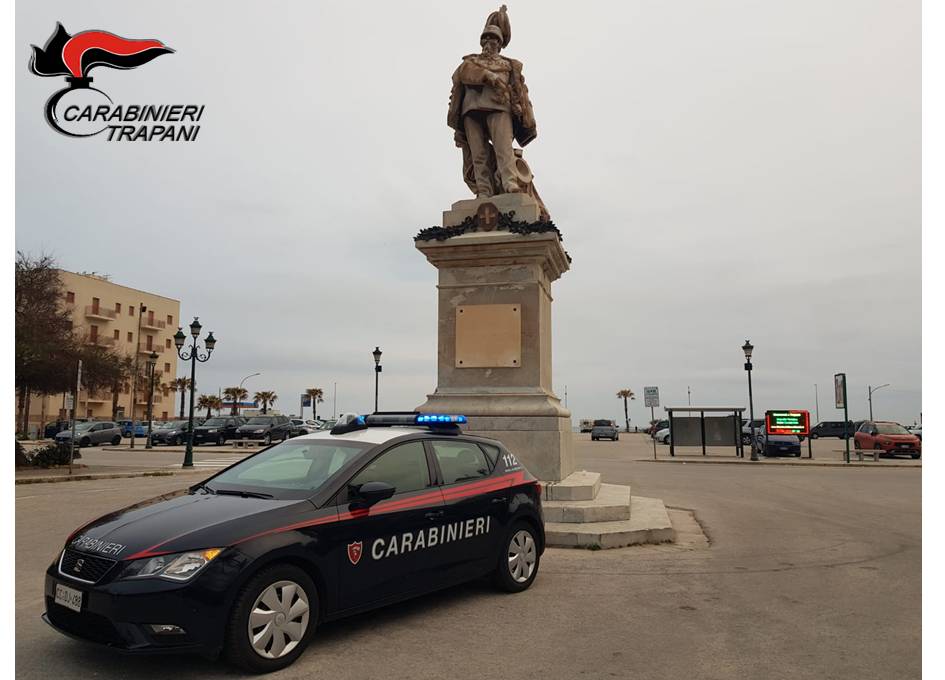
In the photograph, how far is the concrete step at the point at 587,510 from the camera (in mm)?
8773

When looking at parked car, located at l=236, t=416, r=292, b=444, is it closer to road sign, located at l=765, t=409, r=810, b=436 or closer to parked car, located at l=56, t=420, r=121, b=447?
parked car, located at l=56, t=420, r=121, b=447

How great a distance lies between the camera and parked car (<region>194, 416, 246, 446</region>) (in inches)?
1553

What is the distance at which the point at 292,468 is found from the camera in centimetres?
546

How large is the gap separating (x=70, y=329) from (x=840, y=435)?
203 ft

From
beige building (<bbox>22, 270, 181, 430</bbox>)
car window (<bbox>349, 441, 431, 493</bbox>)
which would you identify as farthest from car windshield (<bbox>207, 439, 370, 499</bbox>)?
beige building (<bbox>22, 270, 181, 430</bbox>)

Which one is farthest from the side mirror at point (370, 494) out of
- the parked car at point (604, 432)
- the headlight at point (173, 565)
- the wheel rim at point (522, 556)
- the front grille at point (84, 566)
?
the parked car at point (604, 432)

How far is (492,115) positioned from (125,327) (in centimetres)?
8284

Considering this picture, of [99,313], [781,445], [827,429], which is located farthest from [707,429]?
[99,313]

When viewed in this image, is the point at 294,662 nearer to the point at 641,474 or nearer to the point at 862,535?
the point at 862,535

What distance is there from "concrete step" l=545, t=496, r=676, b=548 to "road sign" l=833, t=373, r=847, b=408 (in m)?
24.3

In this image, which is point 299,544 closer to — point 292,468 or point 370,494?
point 370,494

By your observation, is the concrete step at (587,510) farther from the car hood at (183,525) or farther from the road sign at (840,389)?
the road sign at (840,389)

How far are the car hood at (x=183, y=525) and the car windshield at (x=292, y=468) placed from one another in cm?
28

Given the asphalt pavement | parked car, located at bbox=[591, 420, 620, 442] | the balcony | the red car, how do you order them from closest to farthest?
the asphalt pavement → the red car → parked car, located at bbox=[591, 420, 620, 442] → the balcony
